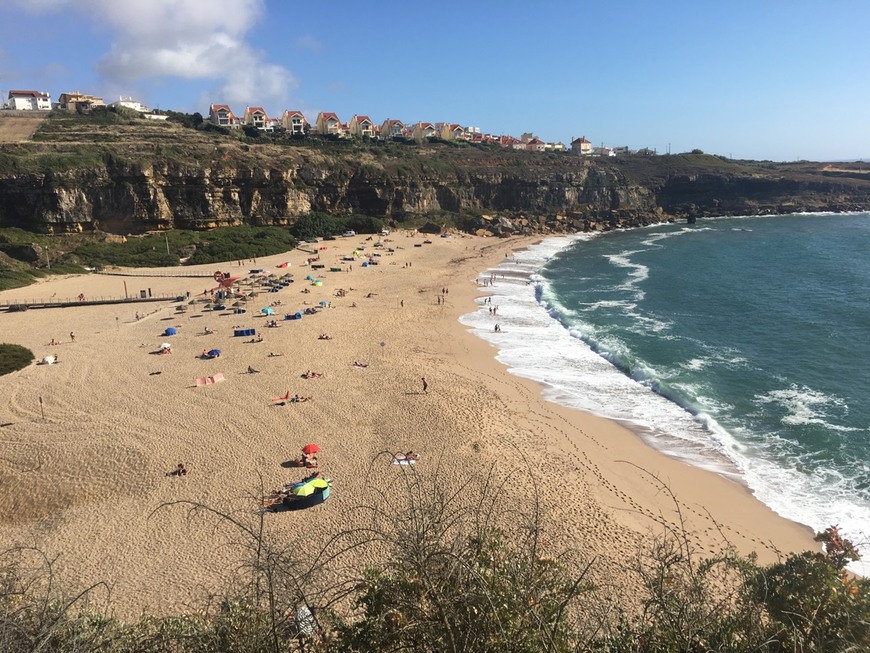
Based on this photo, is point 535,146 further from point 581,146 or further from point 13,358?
point 13,358

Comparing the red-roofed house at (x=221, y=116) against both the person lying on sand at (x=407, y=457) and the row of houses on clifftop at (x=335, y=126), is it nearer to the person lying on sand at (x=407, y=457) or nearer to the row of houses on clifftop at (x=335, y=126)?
the row of houses on clifftop at (x=335, y=126)

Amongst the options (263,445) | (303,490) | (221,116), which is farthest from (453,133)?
(303,490)

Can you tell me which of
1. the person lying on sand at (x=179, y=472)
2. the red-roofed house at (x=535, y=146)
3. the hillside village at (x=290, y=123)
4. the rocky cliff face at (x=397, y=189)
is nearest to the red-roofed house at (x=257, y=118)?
the hillside village at (x=290, y=123)

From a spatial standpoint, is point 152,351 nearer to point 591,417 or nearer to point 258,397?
point 258,397

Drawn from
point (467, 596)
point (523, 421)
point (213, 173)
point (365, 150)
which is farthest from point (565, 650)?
point (365, 150)

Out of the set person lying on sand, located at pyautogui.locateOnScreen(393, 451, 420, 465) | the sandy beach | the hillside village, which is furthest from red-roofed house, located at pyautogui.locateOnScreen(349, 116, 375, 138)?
person lying on sand, located at pyautogui.locateOnScreen(393, 451, 420, 465)

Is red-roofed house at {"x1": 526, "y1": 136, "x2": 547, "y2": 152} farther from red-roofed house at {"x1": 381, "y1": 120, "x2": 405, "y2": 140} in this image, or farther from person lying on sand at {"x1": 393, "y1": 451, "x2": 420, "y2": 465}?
person lying on sand at {"x1": 393, "y1": 451, "x2": 420, "y2": 465}
